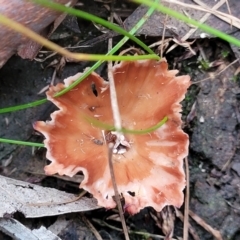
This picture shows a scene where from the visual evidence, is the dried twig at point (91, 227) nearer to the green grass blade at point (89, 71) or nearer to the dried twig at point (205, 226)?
the dried twig at point (205, 226)

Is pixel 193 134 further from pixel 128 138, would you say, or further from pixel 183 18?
pixel 183 18

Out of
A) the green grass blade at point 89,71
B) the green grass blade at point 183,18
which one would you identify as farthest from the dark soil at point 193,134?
the green grass blade at point 183,18

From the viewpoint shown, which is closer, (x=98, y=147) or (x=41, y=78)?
(x=98, y=147)

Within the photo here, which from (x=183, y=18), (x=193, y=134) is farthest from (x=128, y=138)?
(x=183, y=18)

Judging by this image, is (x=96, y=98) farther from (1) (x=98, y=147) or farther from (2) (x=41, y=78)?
(2) (x=41, y=78)

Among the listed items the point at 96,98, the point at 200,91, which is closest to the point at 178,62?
the point at 200,91

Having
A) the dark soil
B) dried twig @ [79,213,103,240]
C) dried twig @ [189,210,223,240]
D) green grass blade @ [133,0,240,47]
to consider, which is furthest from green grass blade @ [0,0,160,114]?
dried twig @ [189,210,223,240]
